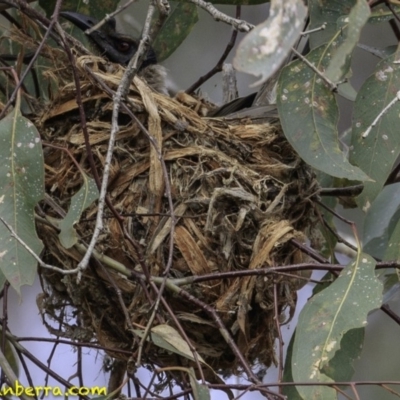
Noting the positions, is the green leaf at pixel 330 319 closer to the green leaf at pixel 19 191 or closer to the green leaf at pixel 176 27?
the green leaf at pixel 19 191

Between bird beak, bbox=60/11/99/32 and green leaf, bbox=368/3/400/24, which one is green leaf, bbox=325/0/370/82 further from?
bird beak, bbox=60/11/99/32

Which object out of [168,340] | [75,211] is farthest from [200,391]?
[75,211]

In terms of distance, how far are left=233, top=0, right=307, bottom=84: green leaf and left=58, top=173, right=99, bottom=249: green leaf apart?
0.86 meters

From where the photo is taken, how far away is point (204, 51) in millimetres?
5227

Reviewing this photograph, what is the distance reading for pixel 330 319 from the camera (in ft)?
7.22

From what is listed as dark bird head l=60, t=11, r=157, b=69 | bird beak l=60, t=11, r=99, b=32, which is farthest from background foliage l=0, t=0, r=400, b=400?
dark bird head l=60, t=11, r=157, b=69

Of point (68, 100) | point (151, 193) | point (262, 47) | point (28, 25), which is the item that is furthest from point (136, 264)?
point (262, 47)

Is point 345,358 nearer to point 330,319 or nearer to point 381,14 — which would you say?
point 330,319

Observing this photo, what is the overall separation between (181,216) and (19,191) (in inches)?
21.1

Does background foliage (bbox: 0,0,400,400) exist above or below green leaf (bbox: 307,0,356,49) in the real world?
below

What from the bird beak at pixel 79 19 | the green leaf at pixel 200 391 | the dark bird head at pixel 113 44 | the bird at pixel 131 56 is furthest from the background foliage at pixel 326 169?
the dark bird head at pixel 113 44

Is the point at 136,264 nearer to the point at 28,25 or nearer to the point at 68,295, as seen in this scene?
the point at 68,295

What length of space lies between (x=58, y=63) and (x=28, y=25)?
185 millimetres

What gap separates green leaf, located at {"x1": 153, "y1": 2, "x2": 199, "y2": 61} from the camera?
3512 millimetres
